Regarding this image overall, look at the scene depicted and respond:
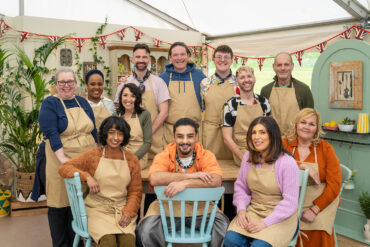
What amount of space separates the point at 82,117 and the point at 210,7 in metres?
3.83

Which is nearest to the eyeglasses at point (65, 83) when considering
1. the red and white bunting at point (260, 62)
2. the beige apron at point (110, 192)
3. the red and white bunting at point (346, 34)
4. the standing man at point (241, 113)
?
the beige apron at point (110, 192)

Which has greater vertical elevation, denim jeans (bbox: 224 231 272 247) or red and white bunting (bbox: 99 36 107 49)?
red and white bunting (bbox: 99 36 107 49)

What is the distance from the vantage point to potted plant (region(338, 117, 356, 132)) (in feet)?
12.1

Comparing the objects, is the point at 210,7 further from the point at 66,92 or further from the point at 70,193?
the point at 70,193

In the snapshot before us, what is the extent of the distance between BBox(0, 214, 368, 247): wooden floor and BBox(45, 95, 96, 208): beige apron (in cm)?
93

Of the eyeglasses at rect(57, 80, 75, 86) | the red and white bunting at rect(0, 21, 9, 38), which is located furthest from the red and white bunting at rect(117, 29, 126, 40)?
the eyeglasses at rect(57, 80, 75, 86)

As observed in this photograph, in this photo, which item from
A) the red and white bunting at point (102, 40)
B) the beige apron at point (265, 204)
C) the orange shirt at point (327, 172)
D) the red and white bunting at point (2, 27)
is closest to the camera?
the beige apron at point (265, 204)

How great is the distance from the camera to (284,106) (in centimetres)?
333

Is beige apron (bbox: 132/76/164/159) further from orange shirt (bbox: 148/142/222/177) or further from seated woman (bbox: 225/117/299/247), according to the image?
seated woman (bbox: 225/117/299/247)

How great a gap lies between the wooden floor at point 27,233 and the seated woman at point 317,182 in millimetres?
1063

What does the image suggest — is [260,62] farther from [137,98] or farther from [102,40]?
Result: [137,98]

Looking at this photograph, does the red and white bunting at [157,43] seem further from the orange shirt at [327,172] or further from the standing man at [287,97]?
the orange shirt at [327,172]

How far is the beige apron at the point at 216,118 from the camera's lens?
331 centimetres

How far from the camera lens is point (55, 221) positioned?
2939 millimetres
